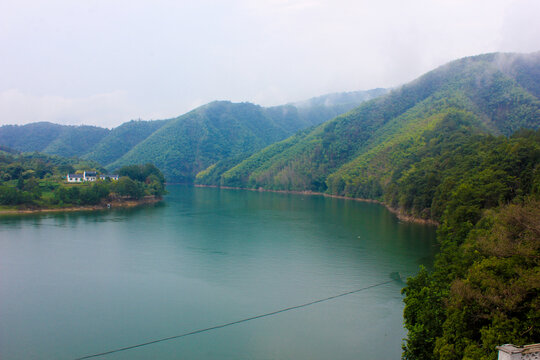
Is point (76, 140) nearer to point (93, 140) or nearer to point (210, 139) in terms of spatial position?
point (93, 140)

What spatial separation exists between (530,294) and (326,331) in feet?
25.4

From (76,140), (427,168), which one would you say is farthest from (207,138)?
(427,168)

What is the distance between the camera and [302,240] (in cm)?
3055

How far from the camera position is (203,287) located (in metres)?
19.5

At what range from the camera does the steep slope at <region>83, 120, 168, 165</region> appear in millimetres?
125287

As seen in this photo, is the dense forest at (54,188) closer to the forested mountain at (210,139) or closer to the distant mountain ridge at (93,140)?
the forested mountain at (210,139)

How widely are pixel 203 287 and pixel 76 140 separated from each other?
13049 centimetres

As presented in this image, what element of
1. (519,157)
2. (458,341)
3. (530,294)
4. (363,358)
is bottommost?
(363,358)

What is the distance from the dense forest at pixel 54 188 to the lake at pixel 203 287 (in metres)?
7.10

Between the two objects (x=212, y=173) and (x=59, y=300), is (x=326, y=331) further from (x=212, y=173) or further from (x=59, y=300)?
(x=212, y=173)

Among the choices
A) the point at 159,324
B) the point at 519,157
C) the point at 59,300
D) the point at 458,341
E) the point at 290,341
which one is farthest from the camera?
the point at 519,157

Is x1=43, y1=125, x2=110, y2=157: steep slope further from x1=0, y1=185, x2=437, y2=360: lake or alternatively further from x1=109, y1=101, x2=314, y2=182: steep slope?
x1=0, y1=185, x2=437, y2=360: lake

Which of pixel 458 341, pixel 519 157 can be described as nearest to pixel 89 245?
pixel 458 341

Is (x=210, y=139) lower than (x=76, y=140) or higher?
higher
